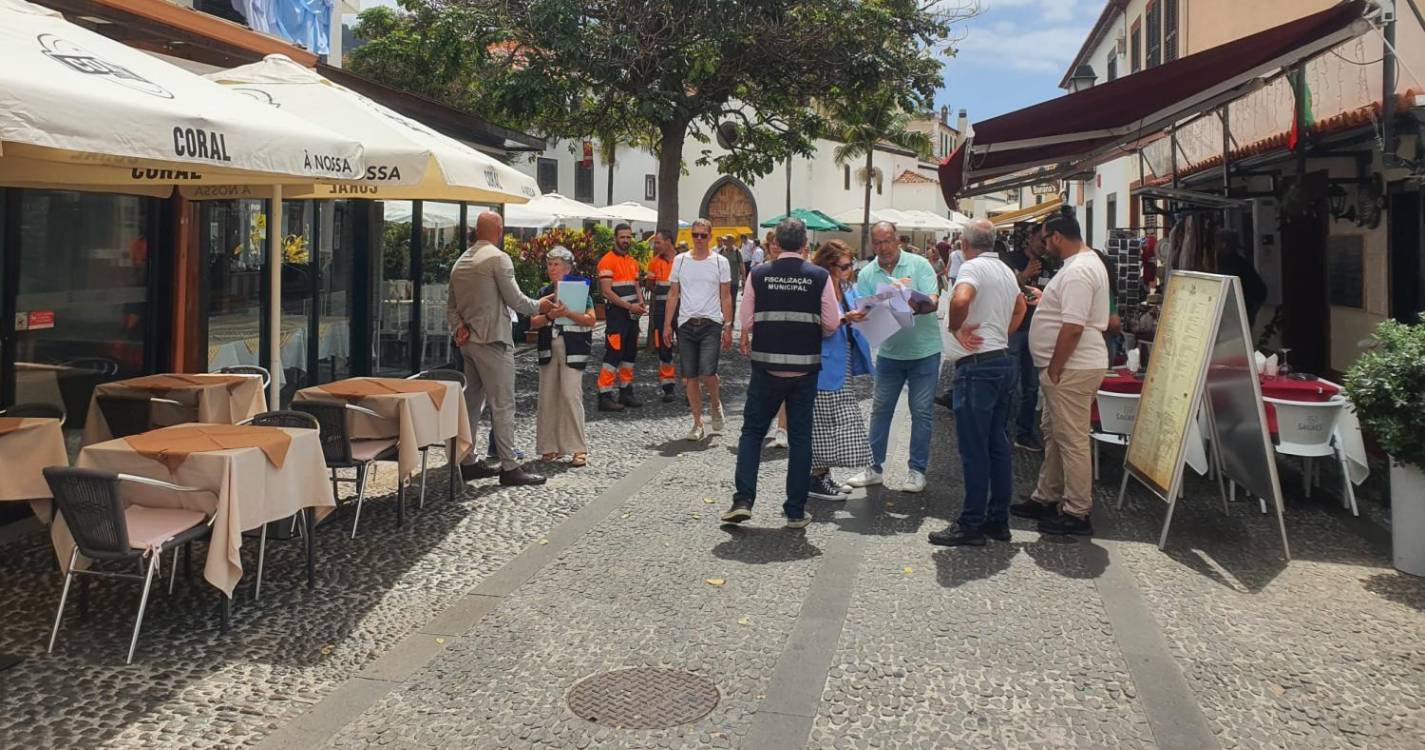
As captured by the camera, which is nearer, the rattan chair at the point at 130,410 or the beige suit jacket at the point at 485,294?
the rattan chair at the point at 130,410

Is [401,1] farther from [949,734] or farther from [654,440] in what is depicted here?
[949,734]

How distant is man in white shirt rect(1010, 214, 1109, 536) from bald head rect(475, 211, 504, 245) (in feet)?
11.1

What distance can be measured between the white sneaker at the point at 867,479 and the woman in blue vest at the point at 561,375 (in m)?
2.02

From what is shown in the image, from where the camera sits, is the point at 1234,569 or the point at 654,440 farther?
the point at 654,440

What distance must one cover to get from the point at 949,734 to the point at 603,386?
7.12m

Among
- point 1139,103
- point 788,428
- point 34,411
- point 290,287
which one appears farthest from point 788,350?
point 290,287

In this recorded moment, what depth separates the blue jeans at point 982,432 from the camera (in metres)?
5.78

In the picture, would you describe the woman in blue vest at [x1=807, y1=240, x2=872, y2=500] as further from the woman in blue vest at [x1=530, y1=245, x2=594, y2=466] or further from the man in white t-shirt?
the man in white t-shirt

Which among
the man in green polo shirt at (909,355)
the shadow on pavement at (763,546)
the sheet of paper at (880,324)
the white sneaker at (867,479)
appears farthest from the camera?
the white sneaker at (867,479)

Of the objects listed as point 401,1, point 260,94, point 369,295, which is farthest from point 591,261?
point 260,94

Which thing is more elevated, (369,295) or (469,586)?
(369,295)

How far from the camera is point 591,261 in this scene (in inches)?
719

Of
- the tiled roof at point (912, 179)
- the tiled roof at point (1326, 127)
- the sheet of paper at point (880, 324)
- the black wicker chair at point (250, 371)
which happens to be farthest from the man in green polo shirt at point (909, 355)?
the tiled roof at point (912, 179)

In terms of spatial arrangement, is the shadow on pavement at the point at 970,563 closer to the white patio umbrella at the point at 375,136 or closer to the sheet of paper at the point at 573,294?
the sheet of paper at the point at 573,294
